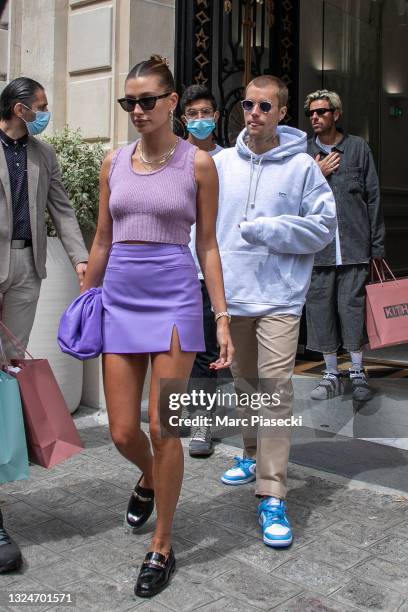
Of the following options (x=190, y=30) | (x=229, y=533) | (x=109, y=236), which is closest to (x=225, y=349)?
(x=109, y=236)

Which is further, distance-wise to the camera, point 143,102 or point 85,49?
point 85,49

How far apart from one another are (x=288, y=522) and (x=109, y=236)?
150 centimetres

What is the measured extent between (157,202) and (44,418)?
42.0 inches

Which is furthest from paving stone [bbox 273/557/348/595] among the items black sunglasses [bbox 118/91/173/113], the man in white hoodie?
black sunglasses [bbox 118/91/173/113]

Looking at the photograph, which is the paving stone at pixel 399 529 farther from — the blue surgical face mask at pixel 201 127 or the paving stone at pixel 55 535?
the blue surgical face mask at pixel 201 127

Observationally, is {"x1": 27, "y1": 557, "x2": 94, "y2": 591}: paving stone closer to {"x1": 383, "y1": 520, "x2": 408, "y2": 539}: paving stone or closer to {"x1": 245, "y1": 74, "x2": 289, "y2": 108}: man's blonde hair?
{"x1": 383, "y1": 520, "x2": 408, "y2": 539}: paving stone

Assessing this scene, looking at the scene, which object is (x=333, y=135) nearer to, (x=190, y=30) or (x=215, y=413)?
(x=190, y=30)

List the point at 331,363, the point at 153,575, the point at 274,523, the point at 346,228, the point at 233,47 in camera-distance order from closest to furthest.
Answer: the point at 153,575 → the point at 274,523 → the point at 346,228 → the point at 331,363 → the point at 233,47

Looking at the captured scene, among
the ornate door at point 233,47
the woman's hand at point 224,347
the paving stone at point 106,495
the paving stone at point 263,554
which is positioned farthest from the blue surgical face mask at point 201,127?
the paving stone at point 263,554

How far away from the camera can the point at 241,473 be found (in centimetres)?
432

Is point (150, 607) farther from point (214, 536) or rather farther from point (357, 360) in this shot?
point (357, 360)

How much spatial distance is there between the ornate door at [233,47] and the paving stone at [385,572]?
4.01 metres

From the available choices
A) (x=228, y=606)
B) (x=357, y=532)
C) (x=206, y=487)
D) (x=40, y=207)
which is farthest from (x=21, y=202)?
(x=357, y=532)

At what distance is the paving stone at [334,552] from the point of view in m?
3.35
